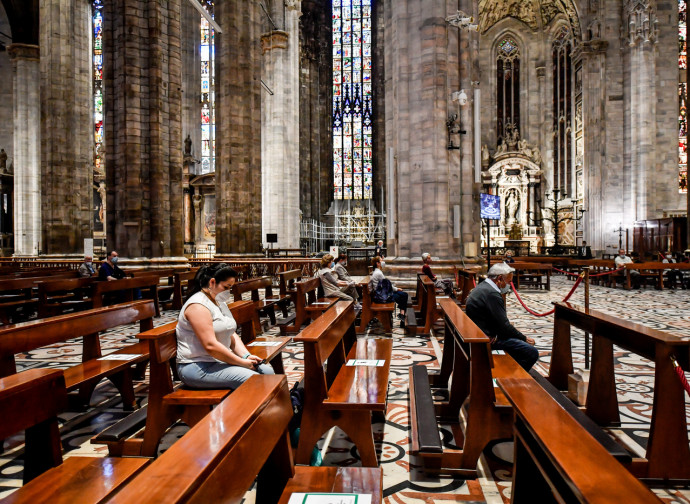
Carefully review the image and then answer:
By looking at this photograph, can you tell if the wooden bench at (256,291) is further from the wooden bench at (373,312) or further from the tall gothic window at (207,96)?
the tall gothic window at (207,96)

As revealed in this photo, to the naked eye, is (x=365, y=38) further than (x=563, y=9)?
Yes

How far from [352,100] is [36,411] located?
114 feet

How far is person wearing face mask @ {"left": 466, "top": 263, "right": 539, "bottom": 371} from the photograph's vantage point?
4.40 m

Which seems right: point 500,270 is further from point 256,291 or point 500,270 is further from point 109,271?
point 109,271

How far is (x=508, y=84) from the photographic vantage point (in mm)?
33906

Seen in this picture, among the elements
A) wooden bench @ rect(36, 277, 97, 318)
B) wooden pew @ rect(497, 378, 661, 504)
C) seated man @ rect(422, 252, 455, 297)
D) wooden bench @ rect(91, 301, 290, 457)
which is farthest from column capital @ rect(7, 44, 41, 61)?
wooden pew @ rect(497, 378, 661, 504)

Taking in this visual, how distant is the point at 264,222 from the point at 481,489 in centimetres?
2191

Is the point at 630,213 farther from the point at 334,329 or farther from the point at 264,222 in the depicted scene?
the point at 334,329

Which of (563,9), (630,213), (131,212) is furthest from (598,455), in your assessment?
(563,9)

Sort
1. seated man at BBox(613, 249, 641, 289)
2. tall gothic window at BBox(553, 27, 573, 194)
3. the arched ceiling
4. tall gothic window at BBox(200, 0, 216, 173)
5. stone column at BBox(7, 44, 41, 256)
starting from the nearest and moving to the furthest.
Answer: seated man at BBox(613, 249, 641, 289) < stone column at BBox(7, 44, 41, 256) < tall gothic window at BBox(200, 0, 216, 173) < tall gothic window at BBox(553, 27, 573, 194) < the arched ceiling

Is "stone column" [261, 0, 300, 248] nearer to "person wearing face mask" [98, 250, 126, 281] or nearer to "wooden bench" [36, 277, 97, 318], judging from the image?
"person wearing face mask" [98, 250, 126, 281]

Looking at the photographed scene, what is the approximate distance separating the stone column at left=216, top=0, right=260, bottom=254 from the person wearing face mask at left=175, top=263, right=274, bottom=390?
49.1 ft

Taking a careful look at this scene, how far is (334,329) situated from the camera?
4.00 metres

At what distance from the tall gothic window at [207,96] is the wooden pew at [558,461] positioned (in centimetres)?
2932
